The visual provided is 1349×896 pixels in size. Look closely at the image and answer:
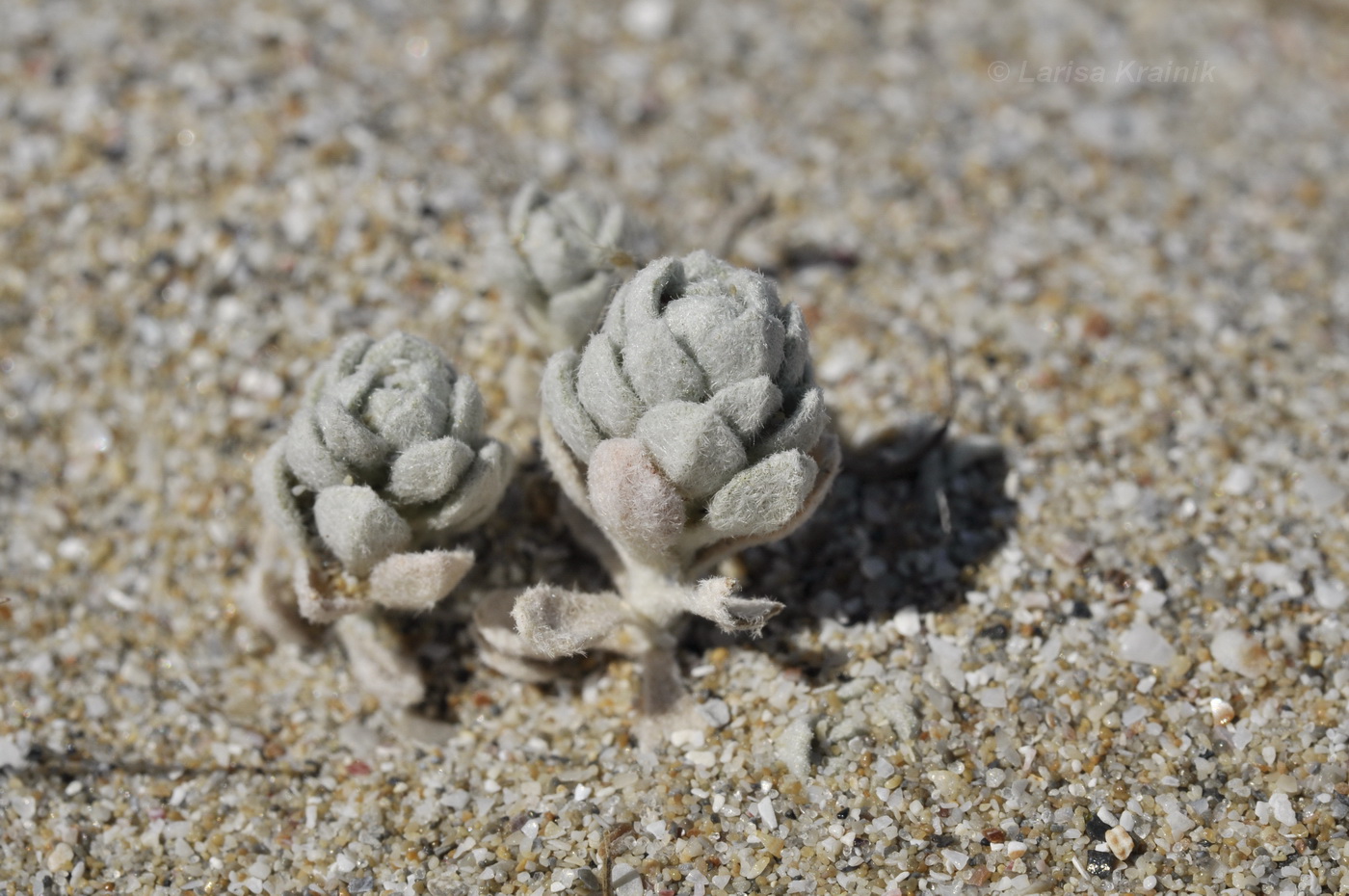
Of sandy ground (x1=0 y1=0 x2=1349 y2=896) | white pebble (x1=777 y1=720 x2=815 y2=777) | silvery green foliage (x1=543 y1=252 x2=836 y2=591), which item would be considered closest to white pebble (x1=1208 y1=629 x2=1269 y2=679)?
sandy ground (x1=0 y1=0 x2=1349 y2=896)

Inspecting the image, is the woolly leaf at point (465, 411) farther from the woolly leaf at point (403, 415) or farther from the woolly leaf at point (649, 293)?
the woolly leaf at point (649, 293)

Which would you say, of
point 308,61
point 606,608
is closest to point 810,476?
point 606,608

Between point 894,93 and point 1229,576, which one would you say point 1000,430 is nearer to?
point 1229,576

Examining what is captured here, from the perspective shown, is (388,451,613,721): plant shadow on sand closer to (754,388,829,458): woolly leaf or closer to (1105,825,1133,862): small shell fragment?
(754,388,829,458): woolly leaf

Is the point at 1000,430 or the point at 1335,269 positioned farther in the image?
the point at 1335,269

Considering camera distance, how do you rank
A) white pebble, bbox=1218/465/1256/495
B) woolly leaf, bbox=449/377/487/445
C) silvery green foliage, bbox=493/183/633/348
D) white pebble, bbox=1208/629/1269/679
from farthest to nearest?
white pebble, bbox=1218/465/1256/495 < silvery green foliage, bbox=493/183/633/348 < white pebble, bbox=1208/629/1269/679 < woolly leaf, bbox=449/377/487/445

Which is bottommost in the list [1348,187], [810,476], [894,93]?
[1348,187]

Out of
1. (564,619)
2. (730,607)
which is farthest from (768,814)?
(564,619)
